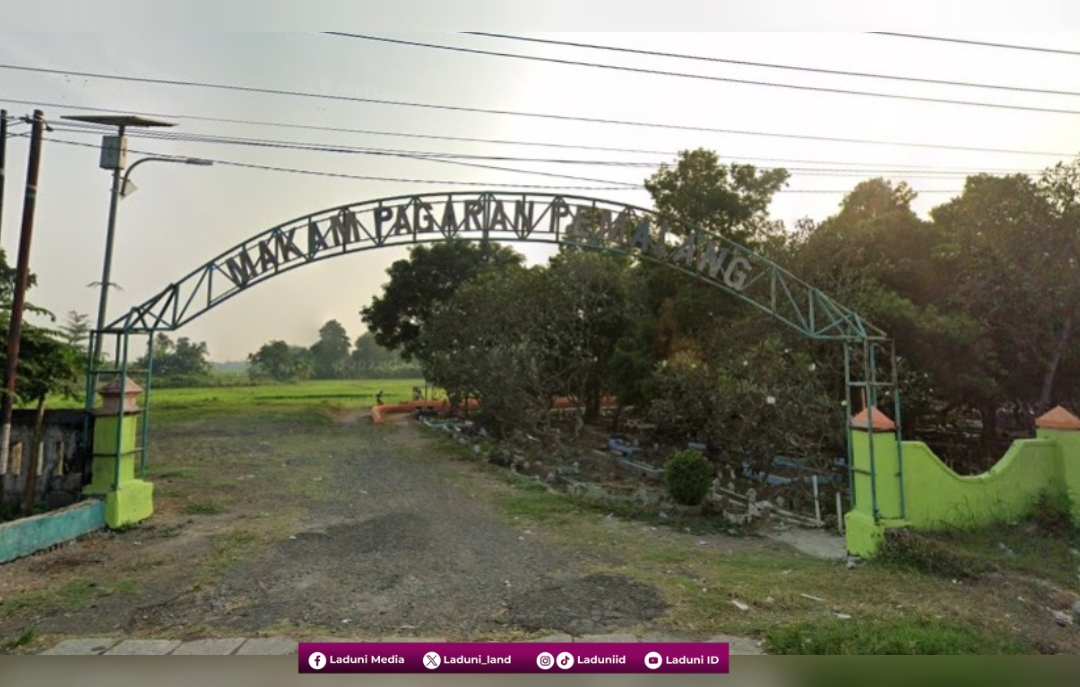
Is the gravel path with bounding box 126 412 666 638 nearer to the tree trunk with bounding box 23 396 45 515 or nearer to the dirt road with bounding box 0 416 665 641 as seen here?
the dirt road with bounding box 0 416 665 641

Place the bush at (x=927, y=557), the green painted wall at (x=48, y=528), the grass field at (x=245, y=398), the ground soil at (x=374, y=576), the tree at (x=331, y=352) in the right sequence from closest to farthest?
1. the ground soil at (x=374, y=576)
2. the bush at (x=927, y=557)
3. the green painted wall at (x=48, y=528)
4. the grass field at (x=245, y=398)
5. the tree at (x=331, y=352)

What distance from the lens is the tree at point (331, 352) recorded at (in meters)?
51.8

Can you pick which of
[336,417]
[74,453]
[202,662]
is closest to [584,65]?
[202,662]

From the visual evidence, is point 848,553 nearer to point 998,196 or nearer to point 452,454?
point 998,196

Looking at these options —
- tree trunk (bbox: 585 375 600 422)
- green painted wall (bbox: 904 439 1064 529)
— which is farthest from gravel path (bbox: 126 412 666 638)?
tree trunk (bbox: 585 375 600 422)

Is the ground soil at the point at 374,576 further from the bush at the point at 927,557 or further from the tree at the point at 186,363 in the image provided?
the tree at the point at 186,363

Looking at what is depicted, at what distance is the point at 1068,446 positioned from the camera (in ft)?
21.2

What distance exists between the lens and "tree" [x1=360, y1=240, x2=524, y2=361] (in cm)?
2502

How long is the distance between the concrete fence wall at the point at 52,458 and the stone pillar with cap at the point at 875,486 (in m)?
8.56

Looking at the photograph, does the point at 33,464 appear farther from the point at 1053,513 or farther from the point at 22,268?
the point at 1053,513

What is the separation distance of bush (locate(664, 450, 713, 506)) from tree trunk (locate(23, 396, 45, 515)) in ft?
26.0

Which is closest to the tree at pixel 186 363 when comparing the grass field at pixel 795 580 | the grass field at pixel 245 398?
the grass field at pixel 245 398

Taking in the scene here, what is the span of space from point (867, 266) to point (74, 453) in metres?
11.9

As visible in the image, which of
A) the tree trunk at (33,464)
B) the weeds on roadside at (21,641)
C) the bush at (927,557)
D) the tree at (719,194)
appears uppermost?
the tree at (719,194)
